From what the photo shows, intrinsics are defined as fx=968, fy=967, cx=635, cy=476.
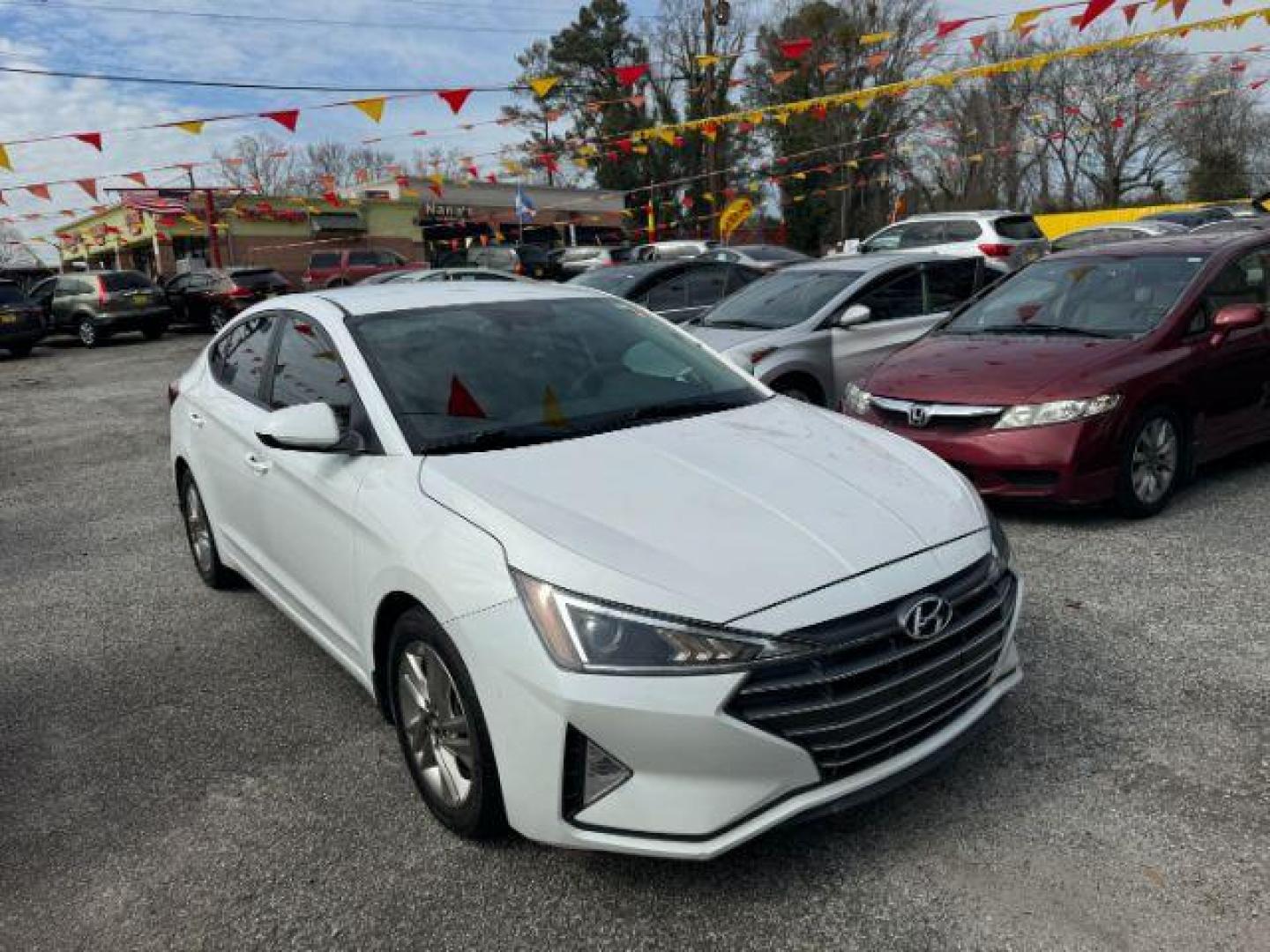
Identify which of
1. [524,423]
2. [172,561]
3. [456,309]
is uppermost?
[456,309]

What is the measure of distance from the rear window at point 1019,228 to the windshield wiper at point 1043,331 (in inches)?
372

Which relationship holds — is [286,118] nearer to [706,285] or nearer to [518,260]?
[706,285]

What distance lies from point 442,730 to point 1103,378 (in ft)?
13.2

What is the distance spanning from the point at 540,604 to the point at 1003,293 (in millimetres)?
5265

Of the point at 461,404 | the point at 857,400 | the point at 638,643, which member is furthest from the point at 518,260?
the point at 638,643

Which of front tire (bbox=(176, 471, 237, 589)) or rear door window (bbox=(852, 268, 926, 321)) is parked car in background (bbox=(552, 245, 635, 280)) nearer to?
rear door window (bbox=(852, 268, 926, 321))

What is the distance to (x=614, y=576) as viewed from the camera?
92.5 inches

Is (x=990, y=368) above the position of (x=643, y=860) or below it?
above

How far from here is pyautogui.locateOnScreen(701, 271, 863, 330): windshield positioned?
7953 millimetres

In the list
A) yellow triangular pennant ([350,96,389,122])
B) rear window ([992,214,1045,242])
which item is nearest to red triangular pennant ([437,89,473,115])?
yellow triangular pennant ([350,96,389,122])

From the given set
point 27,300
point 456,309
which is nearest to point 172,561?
point 456,309

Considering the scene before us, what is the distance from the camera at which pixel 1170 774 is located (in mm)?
2918

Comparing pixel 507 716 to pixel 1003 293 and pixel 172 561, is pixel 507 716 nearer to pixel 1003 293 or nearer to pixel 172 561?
pixel 172 561

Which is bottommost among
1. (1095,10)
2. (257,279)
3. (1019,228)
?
(257,279)
